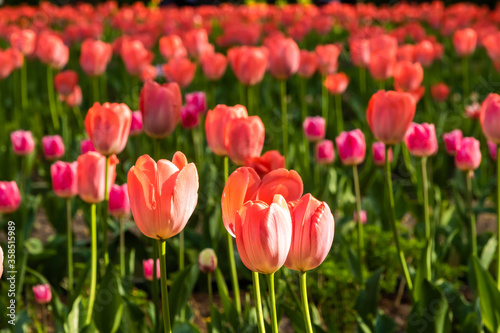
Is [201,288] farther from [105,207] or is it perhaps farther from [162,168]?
[162,168]

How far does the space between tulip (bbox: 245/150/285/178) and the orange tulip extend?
0.34 metres

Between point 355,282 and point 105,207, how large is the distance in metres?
0.94

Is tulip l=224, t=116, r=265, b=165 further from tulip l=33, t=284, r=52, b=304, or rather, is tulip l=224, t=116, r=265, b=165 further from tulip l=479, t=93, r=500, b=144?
tulip l=33, t=284, r=52, b=304

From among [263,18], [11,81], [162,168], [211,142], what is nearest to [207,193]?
[211,142]

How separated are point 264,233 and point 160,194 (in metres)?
0.19

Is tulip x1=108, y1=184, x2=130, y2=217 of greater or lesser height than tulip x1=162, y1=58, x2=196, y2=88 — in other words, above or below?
below

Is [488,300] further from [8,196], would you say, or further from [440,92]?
[440,92]

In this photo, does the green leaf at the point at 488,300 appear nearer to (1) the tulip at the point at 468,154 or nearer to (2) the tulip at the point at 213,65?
(1) the tulip at the point at 468,154

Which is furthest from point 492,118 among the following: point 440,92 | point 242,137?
point 440,92

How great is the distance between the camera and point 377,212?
272 cm

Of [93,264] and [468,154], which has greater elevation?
[468,154]

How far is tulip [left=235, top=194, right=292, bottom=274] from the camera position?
2.95 feet

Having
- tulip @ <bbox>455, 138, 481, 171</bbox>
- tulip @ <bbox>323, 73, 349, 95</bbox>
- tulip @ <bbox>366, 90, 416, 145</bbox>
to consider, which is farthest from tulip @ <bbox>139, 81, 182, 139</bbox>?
tulip @ <bbox>323, 73, 349, 95</bbox>

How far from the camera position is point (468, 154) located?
1961mm
